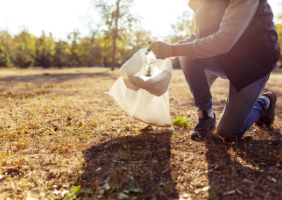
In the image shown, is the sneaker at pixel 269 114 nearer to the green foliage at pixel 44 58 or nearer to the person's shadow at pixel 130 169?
the person's shadow at pixel 130 169

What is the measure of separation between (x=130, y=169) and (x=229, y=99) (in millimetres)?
1232

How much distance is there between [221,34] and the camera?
5.71ft

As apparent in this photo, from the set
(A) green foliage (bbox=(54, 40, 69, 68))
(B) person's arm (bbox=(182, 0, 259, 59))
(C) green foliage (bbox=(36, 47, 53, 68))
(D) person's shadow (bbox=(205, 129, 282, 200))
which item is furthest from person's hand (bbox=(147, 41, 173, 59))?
(A) green foliage (bbox=(54, 40, 69, 68))

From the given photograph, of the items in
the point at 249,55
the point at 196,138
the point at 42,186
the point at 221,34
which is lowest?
the point at 42,186

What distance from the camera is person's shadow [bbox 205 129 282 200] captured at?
53.2 inches

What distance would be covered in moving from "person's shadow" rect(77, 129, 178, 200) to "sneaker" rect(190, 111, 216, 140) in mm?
327

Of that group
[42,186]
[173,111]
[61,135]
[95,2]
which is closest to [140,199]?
[42,186]

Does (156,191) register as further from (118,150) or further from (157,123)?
(157,123)

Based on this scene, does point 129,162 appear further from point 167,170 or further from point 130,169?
point 167,170

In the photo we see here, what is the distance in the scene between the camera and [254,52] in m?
1.86

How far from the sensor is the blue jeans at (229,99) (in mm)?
1995

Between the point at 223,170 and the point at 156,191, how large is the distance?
0.60 m

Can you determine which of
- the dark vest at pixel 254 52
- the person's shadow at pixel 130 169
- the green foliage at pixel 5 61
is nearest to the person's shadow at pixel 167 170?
the person's shadow at pixel 130 169

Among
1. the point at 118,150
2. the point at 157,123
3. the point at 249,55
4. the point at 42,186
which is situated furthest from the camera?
the point at 157,123
